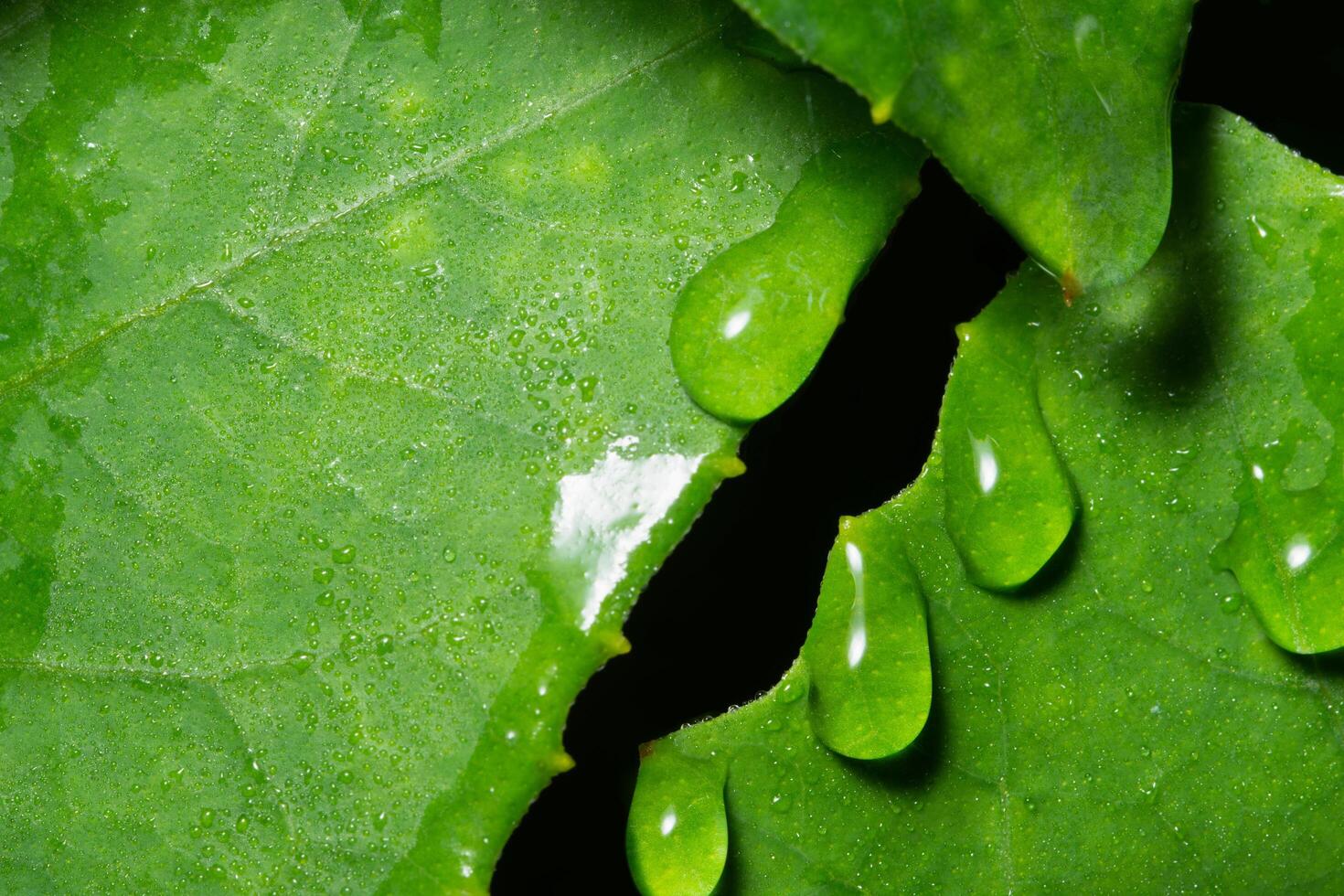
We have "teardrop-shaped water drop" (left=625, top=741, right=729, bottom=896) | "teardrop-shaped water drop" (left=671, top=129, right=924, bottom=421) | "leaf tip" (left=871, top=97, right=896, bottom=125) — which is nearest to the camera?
"leaf tip" (left=871, top=97, right=896, bottom=125)

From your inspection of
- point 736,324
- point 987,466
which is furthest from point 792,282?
point 987,466

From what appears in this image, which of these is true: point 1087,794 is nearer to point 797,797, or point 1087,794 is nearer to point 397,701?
point 797,797

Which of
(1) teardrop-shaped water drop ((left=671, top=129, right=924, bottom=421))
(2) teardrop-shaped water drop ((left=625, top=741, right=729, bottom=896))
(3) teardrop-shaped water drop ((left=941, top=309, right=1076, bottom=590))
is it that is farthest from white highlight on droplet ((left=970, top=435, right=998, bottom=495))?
(2) teardrop-shaped water drop ((left=625, top=741, right=729, bottom=896))

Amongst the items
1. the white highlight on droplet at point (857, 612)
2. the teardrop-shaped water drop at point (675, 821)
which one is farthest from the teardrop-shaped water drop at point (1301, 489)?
the teardrop-shaped water drop at point (675, 821)

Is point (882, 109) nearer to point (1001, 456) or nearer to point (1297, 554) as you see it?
point (1001, 456)

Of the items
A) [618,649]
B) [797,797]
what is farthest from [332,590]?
[797,797]

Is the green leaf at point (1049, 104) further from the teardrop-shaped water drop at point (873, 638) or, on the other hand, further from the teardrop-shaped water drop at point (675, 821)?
the teardrop-shaped water drop at point (675, 821)

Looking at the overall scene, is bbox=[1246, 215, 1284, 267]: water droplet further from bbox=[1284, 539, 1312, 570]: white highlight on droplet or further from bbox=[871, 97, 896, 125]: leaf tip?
bbox=[871, 97, 896, 125]: leaf tip

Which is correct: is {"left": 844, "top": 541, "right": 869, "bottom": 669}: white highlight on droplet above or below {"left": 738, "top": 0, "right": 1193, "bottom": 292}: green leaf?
below
